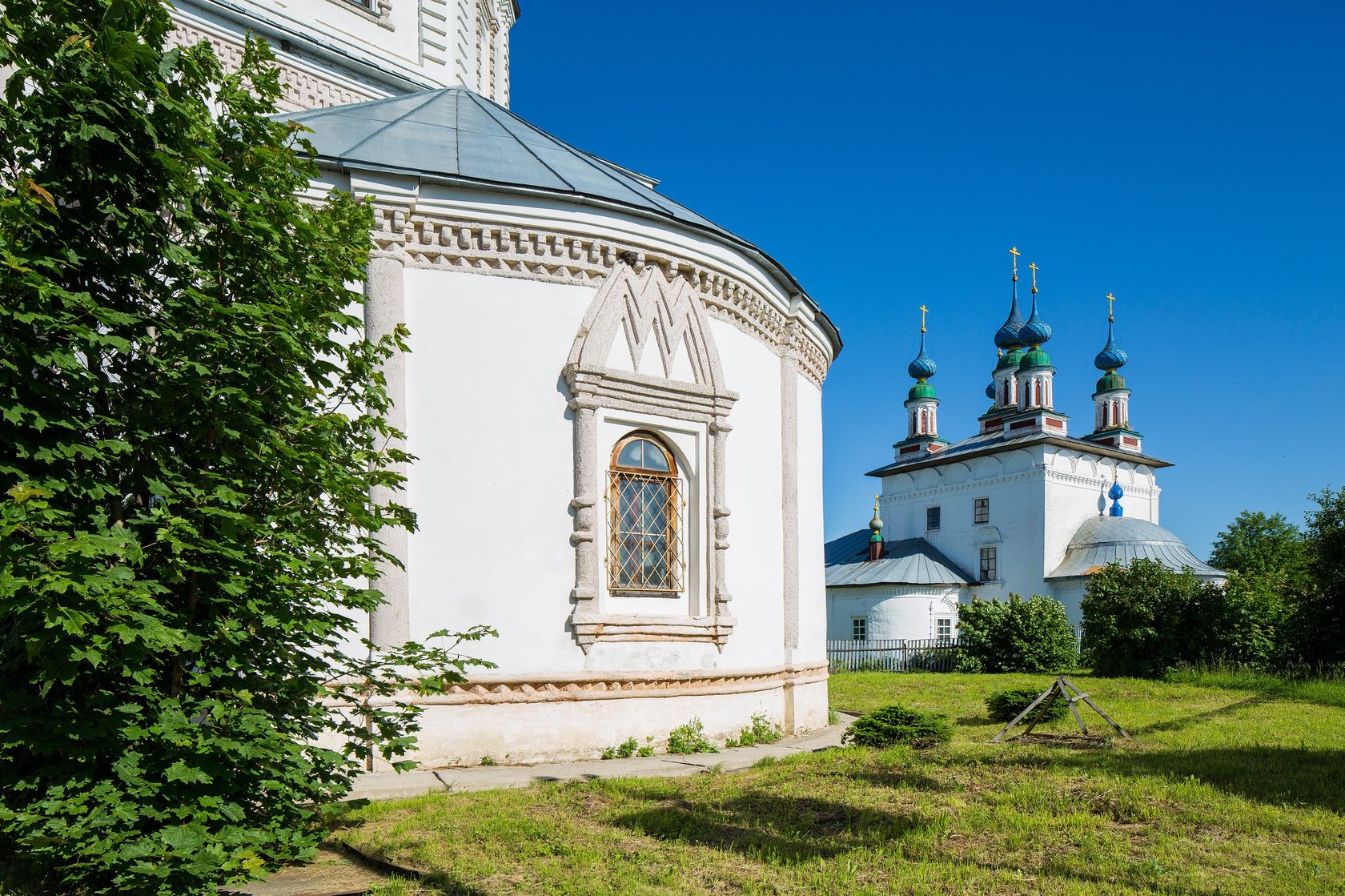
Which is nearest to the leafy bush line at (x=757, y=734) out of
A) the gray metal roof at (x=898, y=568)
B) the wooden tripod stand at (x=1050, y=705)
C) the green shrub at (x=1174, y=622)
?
the wooden tripod stand at (x=1050, y=705)

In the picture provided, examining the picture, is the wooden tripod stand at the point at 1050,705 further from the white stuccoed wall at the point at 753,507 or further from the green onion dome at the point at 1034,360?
the green onion dome at the point at 1034,360

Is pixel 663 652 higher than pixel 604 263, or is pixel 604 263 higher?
pixel 604 263

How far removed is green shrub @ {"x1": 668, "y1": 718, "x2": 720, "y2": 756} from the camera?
9641 millimetres

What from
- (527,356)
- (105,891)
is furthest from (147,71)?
(527,356)

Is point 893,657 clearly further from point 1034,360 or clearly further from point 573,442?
point 573,442

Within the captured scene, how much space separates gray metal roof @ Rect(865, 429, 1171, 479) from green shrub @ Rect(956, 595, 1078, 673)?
11.7 m

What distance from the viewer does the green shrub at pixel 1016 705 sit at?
12.0m

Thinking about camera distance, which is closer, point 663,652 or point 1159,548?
point 663,652

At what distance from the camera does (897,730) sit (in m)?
10.1

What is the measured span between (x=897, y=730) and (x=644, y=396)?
4.43 metres

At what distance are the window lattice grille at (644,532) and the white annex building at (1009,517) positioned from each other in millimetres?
27447

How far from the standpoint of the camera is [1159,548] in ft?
115

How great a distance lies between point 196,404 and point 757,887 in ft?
13.1

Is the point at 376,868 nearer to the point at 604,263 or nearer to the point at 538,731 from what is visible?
the point at 538,731
